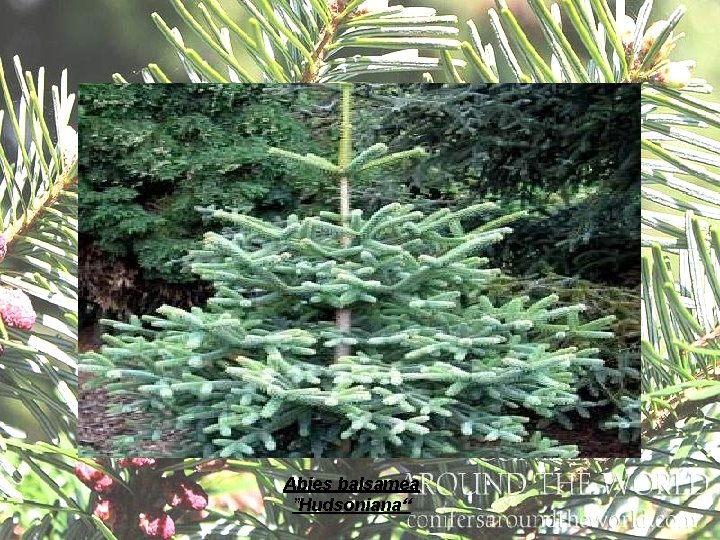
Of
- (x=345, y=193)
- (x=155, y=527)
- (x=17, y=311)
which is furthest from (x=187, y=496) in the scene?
(x=345, y=193)

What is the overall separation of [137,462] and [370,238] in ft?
1.31

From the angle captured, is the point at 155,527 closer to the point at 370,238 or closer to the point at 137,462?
the point at 137,462

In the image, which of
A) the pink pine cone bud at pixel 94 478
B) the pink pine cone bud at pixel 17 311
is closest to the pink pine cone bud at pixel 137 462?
the pink pine cone bud at pixel 94 478

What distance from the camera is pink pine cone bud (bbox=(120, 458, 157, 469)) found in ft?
3.30

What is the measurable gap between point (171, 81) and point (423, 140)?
0.31 meters

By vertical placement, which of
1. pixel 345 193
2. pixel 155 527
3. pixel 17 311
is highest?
pixel 345 193

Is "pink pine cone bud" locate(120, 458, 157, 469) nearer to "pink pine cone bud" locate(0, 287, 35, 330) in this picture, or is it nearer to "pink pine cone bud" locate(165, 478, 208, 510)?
"pink pine cone bud" locate(165, 478, 208, 510)

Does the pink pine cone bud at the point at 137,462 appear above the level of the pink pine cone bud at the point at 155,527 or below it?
above

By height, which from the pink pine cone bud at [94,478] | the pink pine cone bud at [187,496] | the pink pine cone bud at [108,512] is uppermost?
the pink pine cone bud at [94,478]

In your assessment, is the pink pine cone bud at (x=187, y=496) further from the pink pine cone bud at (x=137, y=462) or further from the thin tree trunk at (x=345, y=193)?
the thin tree trunk at (x=345, y=193)

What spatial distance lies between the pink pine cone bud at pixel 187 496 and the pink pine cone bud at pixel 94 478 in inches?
2.8

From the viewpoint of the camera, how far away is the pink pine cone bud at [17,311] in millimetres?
998

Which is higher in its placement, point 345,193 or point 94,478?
point 345,193

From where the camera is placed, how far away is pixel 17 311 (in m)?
1.00
